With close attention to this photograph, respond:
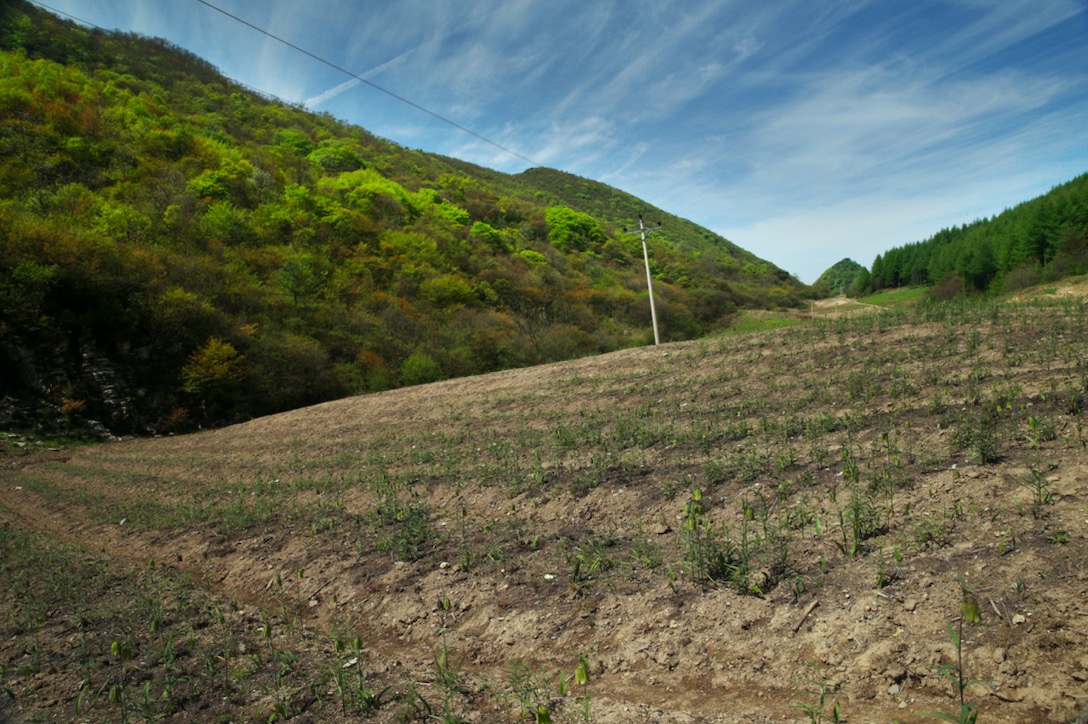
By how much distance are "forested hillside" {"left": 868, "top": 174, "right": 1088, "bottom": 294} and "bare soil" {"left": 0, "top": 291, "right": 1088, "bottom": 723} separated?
69999 mm

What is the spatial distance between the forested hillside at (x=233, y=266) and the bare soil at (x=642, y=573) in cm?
2291

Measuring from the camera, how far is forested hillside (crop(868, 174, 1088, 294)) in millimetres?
61250

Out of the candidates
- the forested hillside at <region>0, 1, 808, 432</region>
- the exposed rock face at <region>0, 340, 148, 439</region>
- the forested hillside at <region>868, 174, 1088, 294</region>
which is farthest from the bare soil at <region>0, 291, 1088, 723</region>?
the forested hillside at <region>868, 174, 1088, 294</region>

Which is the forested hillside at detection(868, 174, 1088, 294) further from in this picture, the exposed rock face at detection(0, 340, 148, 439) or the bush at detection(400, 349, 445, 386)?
the exposed rock face at detection(0, 340, 148, 439)

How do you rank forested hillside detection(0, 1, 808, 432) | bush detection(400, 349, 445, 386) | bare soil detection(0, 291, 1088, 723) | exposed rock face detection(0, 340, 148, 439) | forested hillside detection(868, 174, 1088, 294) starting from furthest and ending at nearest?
forested hillside detection(868, 174, 1088, 294)
bush detection(400, 349, 445, 386)
forested hillside detection(0, 1, 808, 432)
exposed rock face detection(0, 340, 148, 439)
bare soil detection(0, 291, 1088, 723)

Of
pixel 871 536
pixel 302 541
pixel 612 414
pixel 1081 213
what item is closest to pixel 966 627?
pixel 871 536

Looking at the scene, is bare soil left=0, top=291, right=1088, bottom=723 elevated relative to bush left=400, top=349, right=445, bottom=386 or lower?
lower

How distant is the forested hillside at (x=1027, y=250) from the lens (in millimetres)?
61250

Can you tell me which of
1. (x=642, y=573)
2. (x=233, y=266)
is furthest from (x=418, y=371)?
(x=642, y=573)

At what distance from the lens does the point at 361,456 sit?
11.7 meters

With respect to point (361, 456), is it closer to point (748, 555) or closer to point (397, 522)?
point (397, 522)

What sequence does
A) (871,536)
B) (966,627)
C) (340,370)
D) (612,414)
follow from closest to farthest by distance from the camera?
(966,627), (871,536), (612,414), (340,370)

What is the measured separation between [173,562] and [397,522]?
3.26 meters

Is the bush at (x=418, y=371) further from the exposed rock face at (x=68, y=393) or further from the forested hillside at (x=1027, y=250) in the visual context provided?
the forested hillside at (x=1027, y=250)
